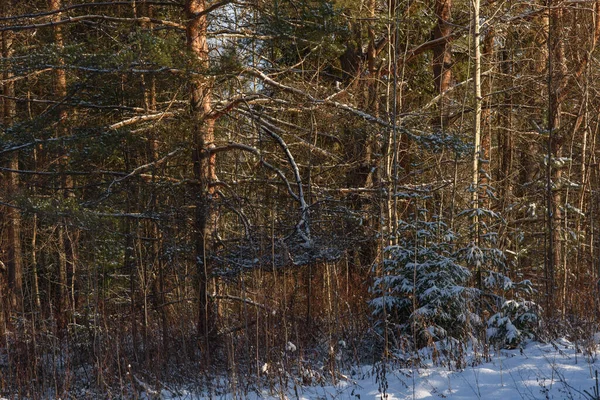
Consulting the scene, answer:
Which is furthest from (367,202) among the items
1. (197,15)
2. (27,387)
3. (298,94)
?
(27,387)

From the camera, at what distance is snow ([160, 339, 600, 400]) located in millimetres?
5520

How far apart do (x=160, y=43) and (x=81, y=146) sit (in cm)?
225

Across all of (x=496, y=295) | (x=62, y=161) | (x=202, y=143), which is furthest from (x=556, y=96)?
(x=62, y=161)

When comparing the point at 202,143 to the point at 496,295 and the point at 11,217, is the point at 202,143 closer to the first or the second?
the point at 496,295

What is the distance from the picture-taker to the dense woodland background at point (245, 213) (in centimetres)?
766

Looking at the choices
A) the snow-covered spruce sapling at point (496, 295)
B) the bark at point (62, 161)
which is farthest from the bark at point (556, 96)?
the bark at point (62, 161)

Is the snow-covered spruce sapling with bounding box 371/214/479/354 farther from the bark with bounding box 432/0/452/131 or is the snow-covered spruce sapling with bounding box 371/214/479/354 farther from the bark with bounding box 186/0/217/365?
the bark with bounding box 432/0/452/131

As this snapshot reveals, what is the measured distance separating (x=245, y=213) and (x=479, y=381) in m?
5.73

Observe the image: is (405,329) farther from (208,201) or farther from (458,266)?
(208,201)

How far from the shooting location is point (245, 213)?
1097cm

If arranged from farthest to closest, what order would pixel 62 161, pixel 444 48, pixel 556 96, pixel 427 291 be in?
pixel 444 48 < pixel 556 96 < pixel 62 161 < pixel 427 291

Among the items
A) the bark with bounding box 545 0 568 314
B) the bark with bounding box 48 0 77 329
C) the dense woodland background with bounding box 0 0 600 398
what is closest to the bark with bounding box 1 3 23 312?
the dense woodland background with bounding box 0 0 600 398

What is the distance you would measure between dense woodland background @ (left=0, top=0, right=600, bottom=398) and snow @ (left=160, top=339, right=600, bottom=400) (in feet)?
0.88

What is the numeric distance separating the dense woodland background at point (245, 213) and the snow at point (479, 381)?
0.88 ft
